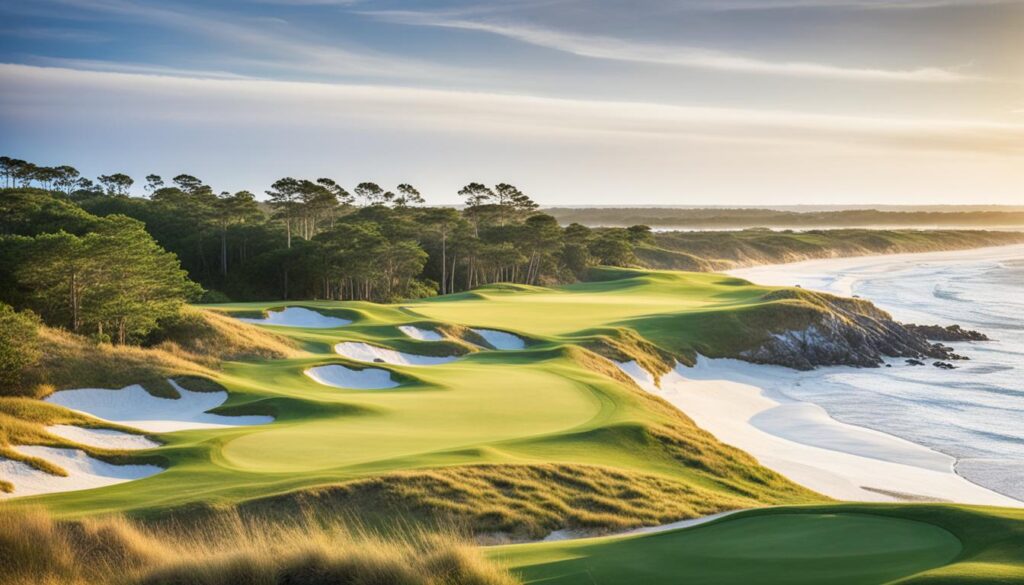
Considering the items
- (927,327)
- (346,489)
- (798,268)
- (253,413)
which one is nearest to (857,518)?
(346,489)

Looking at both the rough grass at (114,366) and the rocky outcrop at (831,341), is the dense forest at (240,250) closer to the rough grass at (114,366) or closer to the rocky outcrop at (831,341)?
the rough grass at (114,366)

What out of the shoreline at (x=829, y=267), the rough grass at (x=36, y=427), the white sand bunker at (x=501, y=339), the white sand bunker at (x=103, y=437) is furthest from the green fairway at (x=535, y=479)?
the shoreline at (x=829, y=267)

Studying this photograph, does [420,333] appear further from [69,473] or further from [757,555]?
[757,555]

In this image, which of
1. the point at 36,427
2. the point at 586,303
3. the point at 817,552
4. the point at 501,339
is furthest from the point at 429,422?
the point at 586,303

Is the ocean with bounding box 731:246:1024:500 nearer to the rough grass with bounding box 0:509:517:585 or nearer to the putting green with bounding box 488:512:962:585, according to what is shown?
the putting green with bounding box 488:512:962:585

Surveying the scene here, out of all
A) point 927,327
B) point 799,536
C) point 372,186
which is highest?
point 372,186

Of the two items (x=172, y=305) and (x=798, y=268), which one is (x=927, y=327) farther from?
(x=798, y=268)
